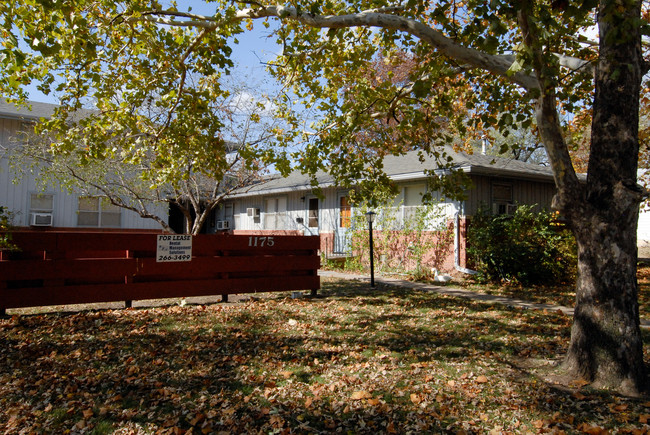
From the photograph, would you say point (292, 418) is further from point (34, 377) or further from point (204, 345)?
point (34, 377)

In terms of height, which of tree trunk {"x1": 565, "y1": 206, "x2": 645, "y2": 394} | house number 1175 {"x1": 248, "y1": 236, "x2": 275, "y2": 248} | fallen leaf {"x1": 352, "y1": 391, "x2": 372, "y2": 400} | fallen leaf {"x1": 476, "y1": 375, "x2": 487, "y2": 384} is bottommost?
fallen leaf {"x1": 352, "y1": 391, "x2": 372, "y2": 400}

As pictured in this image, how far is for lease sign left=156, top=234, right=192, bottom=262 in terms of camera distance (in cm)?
792


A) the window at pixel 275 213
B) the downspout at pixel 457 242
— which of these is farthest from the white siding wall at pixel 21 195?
the downspout at pixel 457 242

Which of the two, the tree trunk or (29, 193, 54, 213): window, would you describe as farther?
(29, 193, 54, 213): window

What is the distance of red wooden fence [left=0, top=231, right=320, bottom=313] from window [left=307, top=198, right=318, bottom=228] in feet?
29.9

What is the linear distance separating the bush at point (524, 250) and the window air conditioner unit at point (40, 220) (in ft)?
49.3

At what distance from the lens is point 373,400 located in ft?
13.2

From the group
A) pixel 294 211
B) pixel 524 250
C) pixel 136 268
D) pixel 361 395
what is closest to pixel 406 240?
pixel 524 250

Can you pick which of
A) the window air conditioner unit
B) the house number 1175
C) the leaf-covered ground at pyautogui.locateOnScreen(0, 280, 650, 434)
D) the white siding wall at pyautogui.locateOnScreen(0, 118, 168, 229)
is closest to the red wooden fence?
the house number 1175

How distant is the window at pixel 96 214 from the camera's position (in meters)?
18.0

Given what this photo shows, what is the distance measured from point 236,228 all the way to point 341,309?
660 inches

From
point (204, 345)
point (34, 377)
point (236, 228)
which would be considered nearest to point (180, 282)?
point (204, 345)

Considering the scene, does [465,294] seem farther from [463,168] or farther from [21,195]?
[21,195]

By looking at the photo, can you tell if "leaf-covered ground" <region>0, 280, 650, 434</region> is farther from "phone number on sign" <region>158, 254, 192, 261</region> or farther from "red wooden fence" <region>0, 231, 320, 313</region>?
"phone number on sign" <region>158, 254, 192, 261</region>
